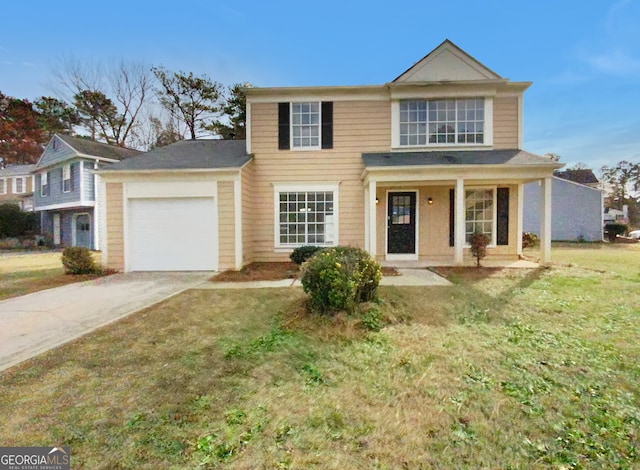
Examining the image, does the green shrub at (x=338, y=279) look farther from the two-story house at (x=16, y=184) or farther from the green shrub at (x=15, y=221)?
the two-story house at (x=16, y=184)

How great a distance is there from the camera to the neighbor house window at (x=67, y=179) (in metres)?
18.4

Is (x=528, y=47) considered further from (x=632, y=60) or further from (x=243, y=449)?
(x=243, y=449)

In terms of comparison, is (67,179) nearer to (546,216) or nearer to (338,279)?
(338,279)

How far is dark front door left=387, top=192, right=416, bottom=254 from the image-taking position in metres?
10.4

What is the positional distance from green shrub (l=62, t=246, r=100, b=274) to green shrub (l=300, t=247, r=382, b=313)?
7.38 m

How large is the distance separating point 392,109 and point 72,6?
40.3 ft

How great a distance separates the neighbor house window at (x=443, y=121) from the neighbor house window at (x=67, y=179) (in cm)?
1959

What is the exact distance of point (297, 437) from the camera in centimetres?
215

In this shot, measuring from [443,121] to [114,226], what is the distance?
1093 cm

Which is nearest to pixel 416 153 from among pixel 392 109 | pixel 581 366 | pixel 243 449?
Result: pixel 392 109

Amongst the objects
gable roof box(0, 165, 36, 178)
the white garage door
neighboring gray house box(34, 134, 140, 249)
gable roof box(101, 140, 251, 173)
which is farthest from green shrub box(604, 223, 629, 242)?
gable roof box(0, 165, 36, 178)

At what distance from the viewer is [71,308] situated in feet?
17.9

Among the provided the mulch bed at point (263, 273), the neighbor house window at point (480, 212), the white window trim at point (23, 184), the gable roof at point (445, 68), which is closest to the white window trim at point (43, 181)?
the white window trim at point (23, 184)

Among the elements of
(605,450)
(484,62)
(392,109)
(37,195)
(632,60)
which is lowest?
(605,450)
